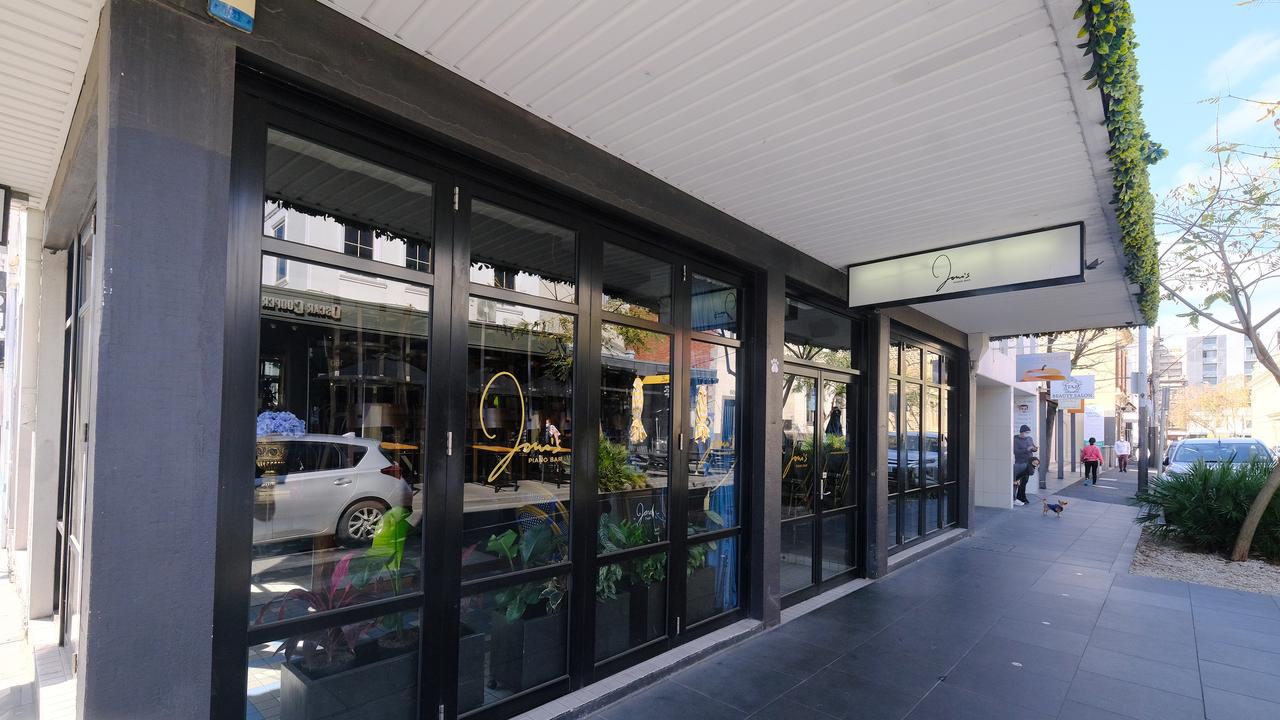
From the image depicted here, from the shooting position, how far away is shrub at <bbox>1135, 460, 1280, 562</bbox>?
842 cm

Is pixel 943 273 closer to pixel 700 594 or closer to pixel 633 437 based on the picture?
pixel 633 437

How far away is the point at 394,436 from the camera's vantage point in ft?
10.0

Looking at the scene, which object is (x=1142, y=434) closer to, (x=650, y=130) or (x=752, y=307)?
(x=752, y=307)

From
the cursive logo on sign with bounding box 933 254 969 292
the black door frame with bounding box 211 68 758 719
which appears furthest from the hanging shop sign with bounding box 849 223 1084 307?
the black door frame with bounding box 211 68 758 719

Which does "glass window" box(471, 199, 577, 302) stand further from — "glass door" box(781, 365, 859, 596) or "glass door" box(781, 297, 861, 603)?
"glass door" box(781, 365, 859, 596)

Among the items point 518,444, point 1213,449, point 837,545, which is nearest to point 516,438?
point 518,444

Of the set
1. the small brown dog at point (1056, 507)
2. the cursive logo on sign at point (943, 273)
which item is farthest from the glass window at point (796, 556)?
the small brown dog at point (1056, 507)

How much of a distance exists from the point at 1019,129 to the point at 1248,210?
845cm

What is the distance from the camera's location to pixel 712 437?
5.18m

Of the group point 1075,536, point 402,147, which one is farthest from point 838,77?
point 1075,536

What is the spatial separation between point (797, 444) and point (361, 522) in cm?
430

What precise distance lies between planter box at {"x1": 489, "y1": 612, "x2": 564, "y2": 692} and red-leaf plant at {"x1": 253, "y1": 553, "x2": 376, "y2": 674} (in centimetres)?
76

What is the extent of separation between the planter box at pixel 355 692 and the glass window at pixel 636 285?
7.54ft

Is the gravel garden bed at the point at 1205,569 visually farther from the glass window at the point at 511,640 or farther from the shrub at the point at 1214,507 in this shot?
the glass window at the point at 511,640
